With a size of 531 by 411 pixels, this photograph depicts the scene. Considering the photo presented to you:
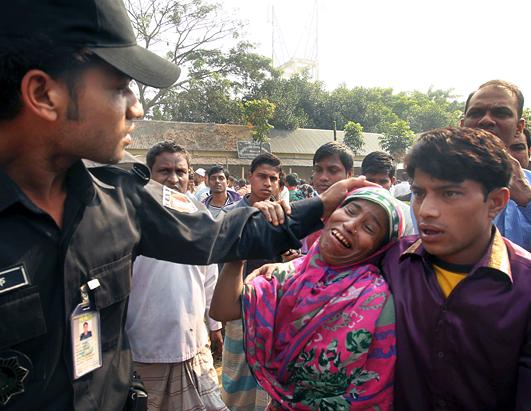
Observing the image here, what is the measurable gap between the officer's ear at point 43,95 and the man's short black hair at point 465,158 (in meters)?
Result: 1.37

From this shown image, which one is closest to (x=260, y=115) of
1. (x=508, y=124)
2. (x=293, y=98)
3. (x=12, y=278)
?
(x=293, y=98)

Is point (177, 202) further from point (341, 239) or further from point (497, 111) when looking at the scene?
point (497, 111)

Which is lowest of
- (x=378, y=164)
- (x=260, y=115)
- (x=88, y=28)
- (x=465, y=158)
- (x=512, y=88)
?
(x=260, y=115)

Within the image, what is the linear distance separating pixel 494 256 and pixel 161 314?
1993 mm

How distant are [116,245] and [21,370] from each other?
18.7 inches

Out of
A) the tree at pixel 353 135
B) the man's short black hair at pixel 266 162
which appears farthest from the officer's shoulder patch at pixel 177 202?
the tree at pixel 353 135

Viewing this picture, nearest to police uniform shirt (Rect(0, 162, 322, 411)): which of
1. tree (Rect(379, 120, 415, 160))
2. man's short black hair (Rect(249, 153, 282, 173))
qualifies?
man's short black hair (Rect(249, 153, 282, 173))

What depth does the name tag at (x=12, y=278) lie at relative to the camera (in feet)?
3.58

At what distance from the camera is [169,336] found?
259cm

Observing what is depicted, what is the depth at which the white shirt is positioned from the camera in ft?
8.44

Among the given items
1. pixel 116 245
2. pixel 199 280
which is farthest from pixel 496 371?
pixel 199 280

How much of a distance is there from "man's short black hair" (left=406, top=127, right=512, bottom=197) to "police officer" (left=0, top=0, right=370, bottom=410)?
3.57 feet

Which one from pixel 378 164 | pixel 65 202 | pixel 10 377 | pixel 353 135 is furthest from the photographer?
pixel 353 135

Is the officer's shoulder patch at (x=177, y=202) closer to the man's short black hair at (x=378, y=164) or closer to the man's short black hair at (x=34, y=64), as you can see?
the man's short black hair at (x=34, y=64)
